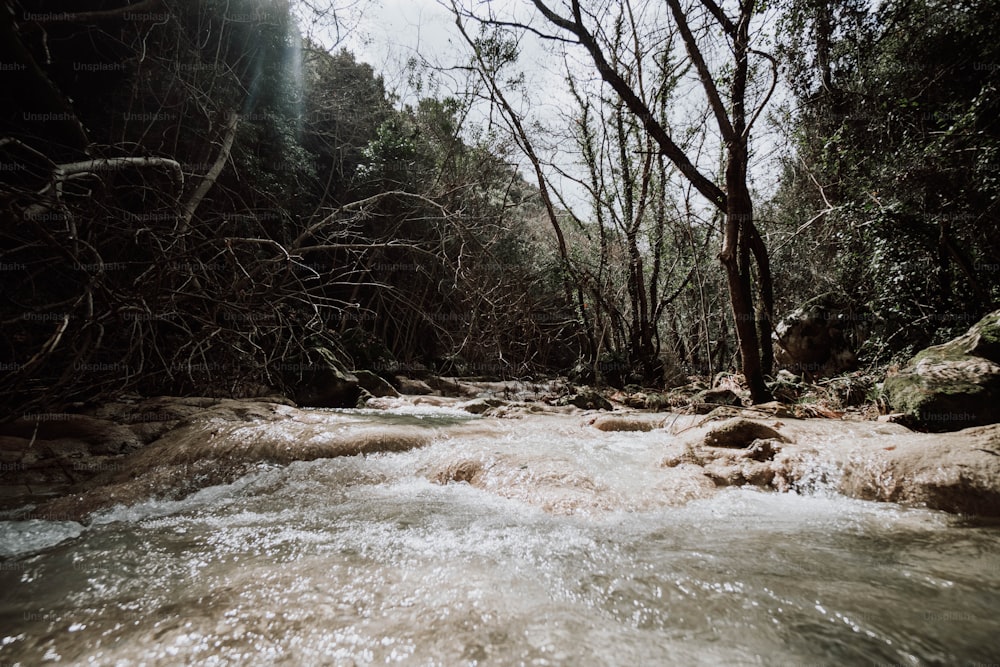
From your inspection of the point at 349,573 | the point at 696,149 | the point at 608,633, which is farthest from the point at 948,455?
the point at 696,149

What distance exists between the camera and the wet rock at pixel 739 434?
3.15 metres

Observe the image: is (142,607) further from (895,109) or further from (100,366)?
(895,109)

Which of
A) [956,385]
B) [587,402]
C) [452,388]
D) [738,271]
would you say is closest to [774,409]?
[956,385]

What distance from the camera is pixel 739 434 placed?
3170 mm

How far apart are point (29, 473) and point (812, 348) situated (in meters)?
9.47

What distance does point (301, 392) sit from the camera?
677 centimetres

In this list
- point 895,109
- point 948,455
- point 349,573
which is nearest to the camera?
point 349,573

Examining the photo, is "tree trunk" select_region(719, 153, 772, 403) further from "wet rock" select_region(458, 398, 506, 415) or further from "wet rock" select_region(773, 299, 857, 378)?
"wet rock" select_region(458, 398, 506, 415)

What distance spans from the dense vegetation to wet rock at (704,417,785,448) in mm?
2304

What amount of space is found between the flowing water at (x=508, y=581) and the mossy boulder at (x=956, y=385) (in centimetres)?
184

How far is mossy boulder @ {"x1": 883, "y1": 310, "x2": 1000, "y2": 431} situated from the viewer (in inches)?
124

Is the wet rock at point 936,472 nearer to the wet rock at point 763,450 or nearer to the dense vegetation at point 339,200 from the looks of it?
the wet rock at point 763,450

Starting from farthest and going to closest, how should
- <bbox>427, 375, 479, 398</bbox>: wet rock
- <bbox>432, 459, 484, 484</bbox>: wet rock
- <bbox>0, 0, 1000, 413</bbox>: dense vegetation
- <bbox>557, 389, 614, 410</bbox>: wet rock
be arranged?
<bbox>427, 375, 479, 398</bbox>: wet rock → <bbox>557, 389, 614, 410</bbox>: wet rock → <bbox>0, 0, 1000, 413</bbox>: dense vegetation → <bbox>432, 459, 484, 484</bbox>: wet rock

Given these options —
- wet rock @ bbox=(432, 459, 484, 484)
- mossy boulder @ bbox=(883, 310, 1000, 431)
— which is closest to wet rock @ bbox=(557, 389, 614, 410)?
mossy boulder @ bbox=(883, 310, 1000, 431)
